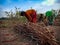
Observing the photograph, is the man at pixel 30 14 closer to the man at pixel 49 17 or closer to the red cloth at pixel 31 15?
the red cloth at pixel 31 15

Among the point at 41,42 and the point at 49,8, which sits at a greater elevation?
the point at 49,8

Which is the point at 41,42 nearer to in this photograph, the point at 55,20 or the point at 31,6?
the point at 55,20

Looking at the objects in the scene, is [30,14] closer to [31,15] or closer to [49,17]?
[31,15]

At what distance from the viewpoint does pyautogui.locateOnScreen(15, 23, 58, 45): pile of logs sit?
1564 mm

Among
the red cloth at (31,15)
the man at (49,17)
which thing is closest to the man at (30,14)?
the red cloth at (31,15)

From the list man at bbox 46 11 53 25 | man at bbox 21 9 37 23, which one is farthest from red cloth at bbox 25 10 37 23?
man at bbox 46 11 53 25

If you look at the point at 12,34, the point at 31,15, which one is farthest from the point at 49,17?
the point at 12,34

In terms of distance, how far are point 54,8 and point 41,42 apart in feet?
1.41

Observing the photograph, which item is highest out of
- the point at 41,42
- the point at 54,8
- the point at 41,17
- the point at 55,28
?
the point at 54,8

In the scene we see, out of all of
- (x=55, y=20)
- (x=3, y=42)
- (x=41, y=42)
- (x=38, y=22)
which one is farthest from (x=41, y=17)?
(x=3, y=42)

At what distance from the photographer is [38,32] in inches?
62.2

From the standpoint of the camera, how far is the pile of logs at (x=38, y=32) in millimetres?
1564

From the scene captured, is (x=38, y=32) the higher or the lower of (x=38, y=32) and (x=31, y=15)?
the lower

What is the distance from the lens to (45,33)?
1592mm
